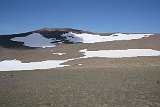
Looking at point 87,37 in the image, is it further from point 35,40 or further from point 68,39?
point 35,40

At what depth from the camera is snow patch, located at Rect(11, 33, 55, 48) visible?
71188mm

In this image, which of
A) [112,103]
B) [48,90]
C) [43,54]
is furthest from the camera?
[43,54]

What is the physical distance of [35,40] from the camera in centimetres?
7550

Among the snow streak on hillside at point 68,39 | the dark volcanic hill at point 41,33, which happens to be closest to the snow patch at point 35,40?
the snow streak on hillside at point 68,39

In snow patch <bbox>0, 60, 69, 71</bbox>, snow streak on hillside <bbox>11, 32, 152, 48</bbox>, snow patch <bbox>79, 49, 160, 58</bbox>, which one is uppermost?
snow streak on hillside <bbox>11, 32, 152, 48</bbox>

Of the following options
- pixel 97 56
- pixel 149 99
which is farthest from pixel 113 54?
pixel 149 99

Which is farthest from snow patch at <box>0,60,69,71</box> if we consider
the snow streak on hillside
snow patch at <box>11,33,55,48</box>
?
snow patch at <box>11,33,55,48</box>

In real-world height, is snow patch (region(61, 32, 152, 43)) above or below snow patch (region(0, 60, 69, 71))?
above

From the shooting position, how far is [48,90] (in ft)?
59.1

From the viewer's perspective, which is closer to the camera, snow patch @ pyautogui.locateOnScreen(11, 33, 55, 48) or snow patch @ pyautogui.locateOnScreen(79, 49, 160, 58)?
snow patch @ pyautogui.locateOnScreen(79, 49, 160, 58)

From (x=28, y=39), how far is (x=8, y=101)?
63.8 m

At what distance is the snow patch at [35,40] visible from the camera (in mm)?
71188

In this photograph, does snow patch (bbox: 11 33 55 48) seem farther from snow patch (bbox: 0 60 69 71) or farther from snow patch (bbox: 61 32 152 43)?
snow patch (bbox: 0 60 69 71)

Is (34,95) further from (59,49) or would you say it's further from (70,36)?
(70,36)
